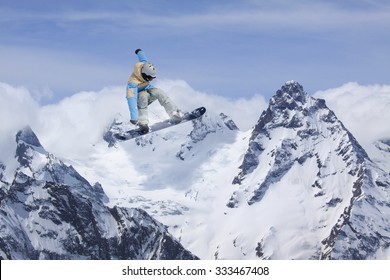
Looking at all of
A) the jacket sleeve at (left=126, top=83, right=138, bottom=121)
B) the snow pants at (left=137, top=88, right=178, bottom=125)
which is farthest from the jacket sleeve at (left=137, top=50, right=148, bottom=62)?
the snow pants at (left=137, top=88, right=178, bottom=125)

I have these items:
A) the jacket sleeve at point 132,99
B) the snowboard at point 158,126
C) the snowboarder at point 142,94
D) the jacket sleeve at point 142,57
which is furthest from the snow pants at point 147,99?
the jacket sleeve at point 142,57

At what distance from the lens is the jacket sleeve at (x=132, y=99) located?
55.5 m

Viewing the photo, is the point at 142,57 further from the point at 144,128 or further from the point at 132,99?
the point at 144,128

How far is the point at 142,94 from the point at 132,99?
226 cm

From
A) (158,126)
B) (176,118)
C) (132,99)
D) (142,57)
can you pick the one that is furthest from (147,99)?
(158,126)

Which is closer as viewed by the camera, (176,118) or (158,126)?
(176,118)

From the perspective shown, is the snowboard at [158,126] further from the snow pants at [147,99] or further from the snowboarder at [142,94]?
the snow pants at [147,99]

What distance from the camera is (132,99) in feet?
182

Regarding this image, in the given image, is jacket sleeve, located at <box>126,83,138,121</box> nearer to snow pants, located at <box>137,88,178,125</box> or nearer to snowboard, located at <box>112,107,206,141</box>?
snow pants, located at <box>137,88,178,125</box>

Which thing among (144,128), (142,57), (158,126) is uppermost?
(142,57)

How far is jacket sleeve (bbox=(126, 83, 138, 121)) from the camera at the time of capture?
5550cm
